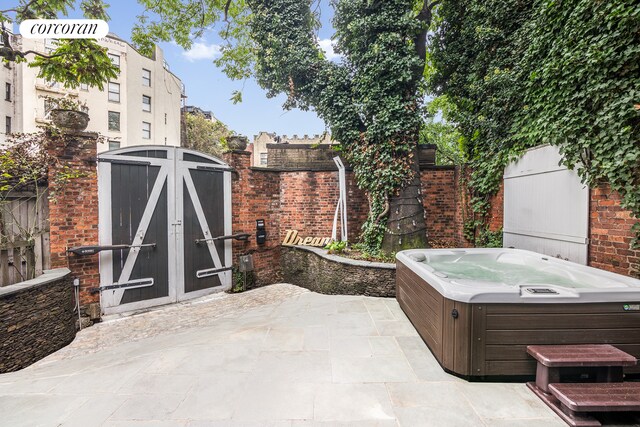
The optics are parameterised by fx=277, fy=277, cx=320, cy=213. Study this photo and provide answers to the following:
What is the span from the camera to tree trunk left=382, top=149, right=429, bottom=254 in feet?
16.5

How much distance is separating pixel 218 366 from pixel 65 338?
7.65 ft

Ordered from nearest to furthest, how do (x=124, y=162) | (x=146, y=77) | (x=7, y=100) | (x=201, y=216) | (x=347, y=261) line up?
1. (x=124, y=162)
2. (x=347, y=261)
3. (x=201, y=216)
4. (x=7, y=100)
5. (x=146, y=77)

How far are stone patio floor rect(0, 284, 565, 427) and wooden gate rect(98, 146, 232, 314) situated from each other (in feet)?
3.14

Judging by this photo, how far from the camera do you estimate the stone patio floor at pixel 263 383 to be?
172 cm

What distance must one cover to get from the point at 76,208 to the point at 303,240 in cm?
367

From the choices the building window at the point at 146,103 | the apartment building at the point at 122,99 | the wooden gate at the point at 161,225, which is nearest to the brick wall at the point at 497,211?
the wooden gate at the point at 161,225

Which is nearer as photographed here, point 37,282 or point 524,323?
point 524,323

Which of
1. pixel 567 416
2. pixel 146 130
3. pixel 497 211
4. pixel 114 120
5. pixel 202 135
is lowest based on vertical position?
pixel 567 416

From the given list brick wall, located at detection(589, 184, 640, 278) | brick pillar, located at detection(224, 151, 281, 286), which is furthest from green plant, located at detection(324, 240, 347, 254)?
brick wall, located at detection(589, 184, 640, 278)

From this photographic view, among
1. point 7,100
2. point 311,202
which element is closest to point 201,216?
point 311,202

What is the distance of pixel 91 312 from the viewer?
3734mm

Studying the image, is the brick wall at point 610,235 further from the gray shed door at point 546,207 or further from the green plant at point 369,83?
the green plant at point 369,83

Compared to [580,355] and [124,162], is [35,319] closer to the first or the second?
[124,162]

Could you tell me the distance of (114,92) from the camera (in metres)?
14.9
